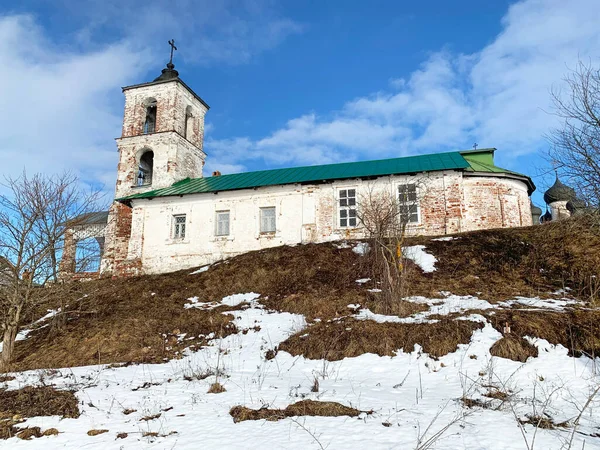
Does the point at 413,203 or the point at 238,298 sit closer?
the point at 238,298

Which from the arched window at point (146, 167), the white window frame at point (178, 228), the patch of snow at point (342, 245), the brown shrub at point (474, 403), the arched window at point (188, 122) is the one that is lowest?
the brown shrub at point (474, 403)

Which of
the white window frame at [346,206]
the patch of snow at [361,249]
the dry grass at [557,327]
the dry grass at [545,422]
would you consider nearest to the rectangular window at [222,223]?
the white window frame at [346,206]

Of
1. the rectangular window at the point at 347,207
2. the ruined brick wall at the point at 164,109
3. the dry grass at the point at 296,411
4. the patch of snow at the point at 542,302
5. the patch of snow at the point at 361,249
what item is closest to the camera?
the dry grass at the point at 296,411

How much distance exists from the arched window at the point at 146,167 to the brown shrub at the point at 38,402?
62.2 ft

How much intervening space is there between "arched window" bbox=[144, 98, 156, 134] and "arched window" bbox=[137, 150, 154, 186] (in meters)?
1.27

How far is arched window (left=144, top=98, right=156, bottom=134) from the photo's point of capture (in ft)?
82.4

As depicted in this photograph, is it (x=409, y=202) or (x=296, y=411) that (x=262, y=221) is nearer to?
(x=409, y=202)

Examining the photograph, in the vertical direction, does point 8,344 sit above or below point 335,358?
above

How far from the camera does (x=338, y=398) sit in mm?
6105

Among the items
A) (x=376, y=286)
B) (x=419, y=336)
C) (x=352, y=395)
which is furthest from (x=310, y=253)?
(x=352, y=395)

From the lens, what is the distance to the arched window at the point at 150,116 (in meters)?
25.1

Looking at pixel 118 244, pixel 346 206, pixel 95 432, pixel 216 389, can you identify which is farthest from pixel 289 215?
pixel 95 432

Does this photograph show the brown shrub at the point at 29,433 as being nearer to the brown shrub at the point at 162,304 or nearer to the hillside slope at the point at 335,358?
the hillside slope at the point at 335,358

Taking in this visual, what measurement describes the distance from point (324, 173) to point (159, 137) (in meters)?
9.27
